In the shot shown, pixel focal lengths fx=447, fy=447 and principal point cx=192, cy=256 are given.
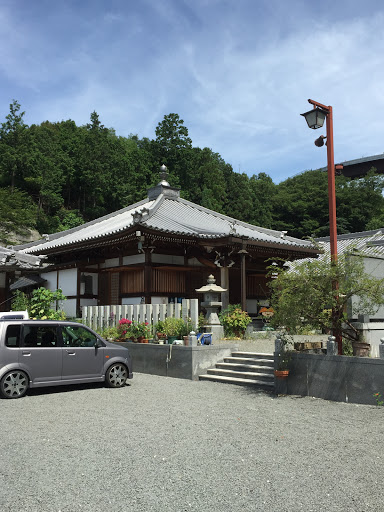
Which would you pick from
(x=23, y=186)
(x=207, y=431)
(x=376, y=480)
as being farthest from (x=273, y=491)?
(x=23, y=186)

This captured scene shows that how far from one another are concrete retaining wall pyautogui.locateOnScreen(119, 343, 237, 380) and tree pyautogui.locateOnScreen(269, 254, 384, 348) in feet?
10.2

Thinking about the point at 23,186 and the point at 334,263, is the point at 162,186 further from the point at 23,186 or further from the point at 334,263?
the point at 23,186

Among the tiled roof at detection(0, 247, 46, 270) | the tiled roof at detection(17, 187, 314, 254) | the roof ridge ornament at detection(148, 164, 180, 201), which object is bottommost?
the tiled roof at detection(0, 247, 46, 270)

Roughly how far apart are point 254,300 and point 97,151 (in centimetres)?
3378

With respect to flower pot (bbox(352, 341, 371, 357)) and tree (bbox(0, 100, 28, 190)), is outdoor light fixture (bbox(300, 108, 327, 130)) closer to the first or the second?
flower pot (bbox(352, 341, 371, 357))

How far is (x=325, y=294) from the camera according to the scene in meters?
8.92

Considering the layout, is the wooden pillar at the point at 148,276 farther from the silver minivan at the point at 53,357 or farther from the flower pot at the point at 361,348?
the flower pot at the point at 361,348

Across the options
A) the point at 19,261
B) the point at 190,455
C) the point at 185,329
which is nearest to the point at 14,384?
the point at 185,329

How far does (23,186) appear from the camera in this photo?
43688mm

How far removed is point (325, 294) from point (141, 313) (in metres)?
6.46

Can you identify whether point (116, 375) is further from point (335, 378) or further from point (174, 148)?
point (174, 148)

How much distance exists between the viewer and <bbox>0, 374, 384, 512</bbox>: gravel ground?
4023 millimetres

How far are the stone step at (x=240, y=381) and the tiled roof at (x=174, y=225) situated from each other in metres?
5.05

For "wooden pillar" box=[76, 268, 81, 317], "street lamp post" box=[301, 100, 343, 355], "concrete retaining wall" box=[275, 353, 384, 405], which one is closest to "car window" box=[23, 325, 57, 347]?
"concrete retaining wall" box=[275, 353, 384, 405]
